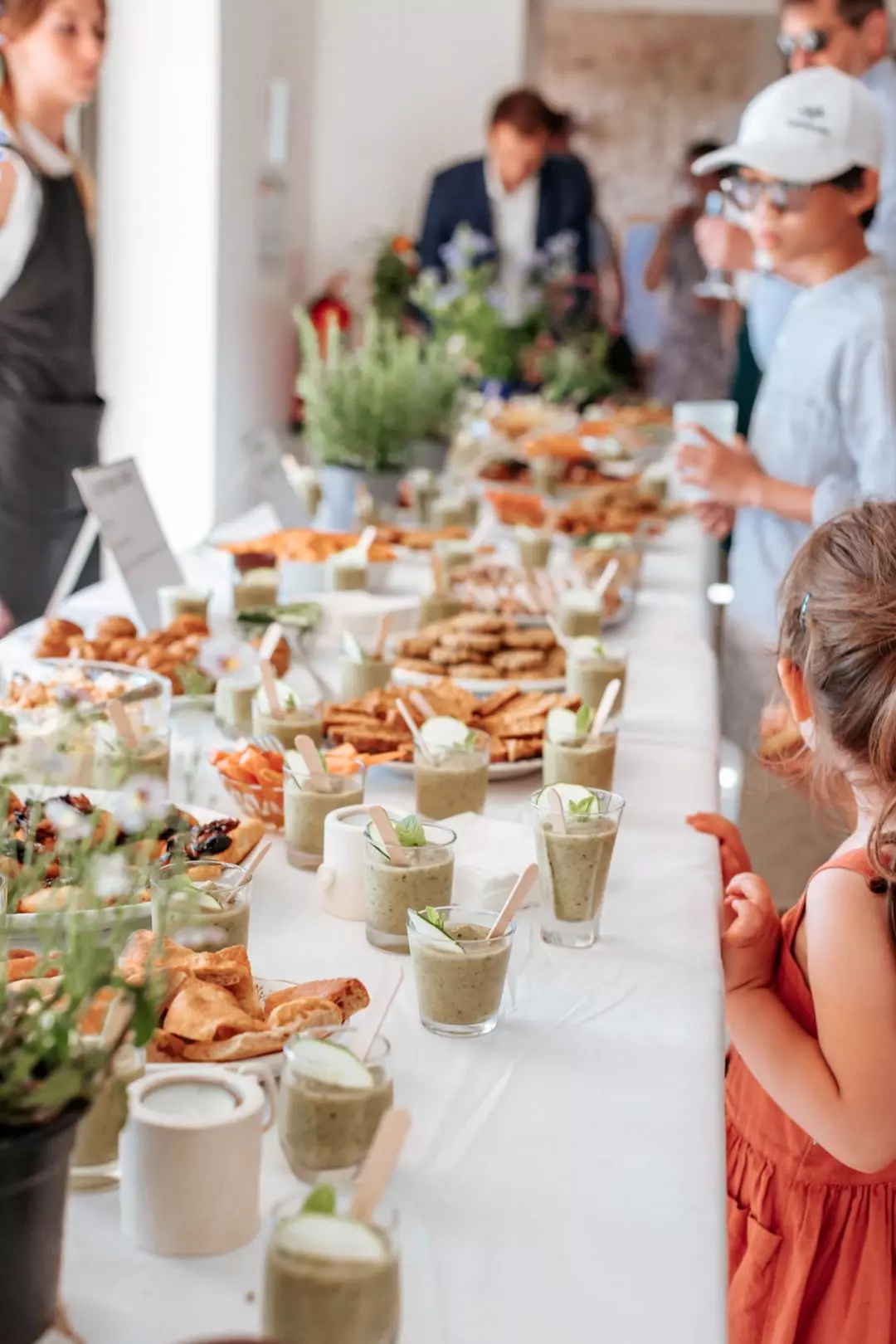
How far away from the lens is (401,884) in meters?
1.34

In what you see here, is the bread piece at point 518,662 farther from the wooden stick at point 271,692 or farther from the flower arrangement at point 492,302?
the flower arrangement at point 492,302

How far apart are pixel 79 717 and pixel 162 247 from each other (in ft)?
12.3

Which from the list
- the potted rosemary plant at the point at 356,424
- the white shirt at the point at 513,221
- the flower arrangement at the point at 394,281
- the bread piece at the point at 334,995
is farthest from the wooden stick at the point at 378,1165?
the flower arrangement at the point at 394,281

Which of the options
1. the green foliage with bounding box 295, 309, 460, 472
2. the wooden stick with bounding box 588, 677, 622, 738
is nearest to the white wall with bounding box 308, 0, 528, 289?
the green foliage with bounding box 295, 309, 460, 472

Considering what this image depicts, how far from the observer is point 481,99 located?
22.8 feet

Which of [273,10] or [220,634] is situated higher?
[273,10]

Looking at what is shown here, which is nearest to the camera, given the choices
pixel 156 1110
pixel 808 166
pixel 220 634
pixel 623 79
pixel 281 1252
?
pixel 281 1252

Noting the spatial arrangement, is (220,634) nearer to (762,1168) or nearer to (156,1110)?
(762,1168)

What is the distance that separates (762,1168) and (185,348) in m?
4.12

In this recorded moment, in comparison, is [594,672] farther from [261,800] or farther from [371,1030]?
[371,1030]

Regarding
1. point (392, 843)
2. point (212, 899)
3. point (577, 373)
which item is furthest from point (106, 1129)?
point (577, 373)

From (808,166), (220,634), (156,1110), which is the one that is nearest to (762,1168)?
(156,1110)

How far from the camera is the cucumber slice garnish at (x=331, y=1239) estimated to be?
74 centimetres

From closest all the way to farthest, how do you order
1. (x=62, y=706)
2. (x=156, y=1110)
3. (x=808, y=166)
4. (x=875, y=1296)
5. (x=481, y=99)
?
1. (x=156, y=1110)
2. (x=875, y=1296)
3. (x=62, y=706)
4. (x=808, y=166)
5. (x=481, y=99)
